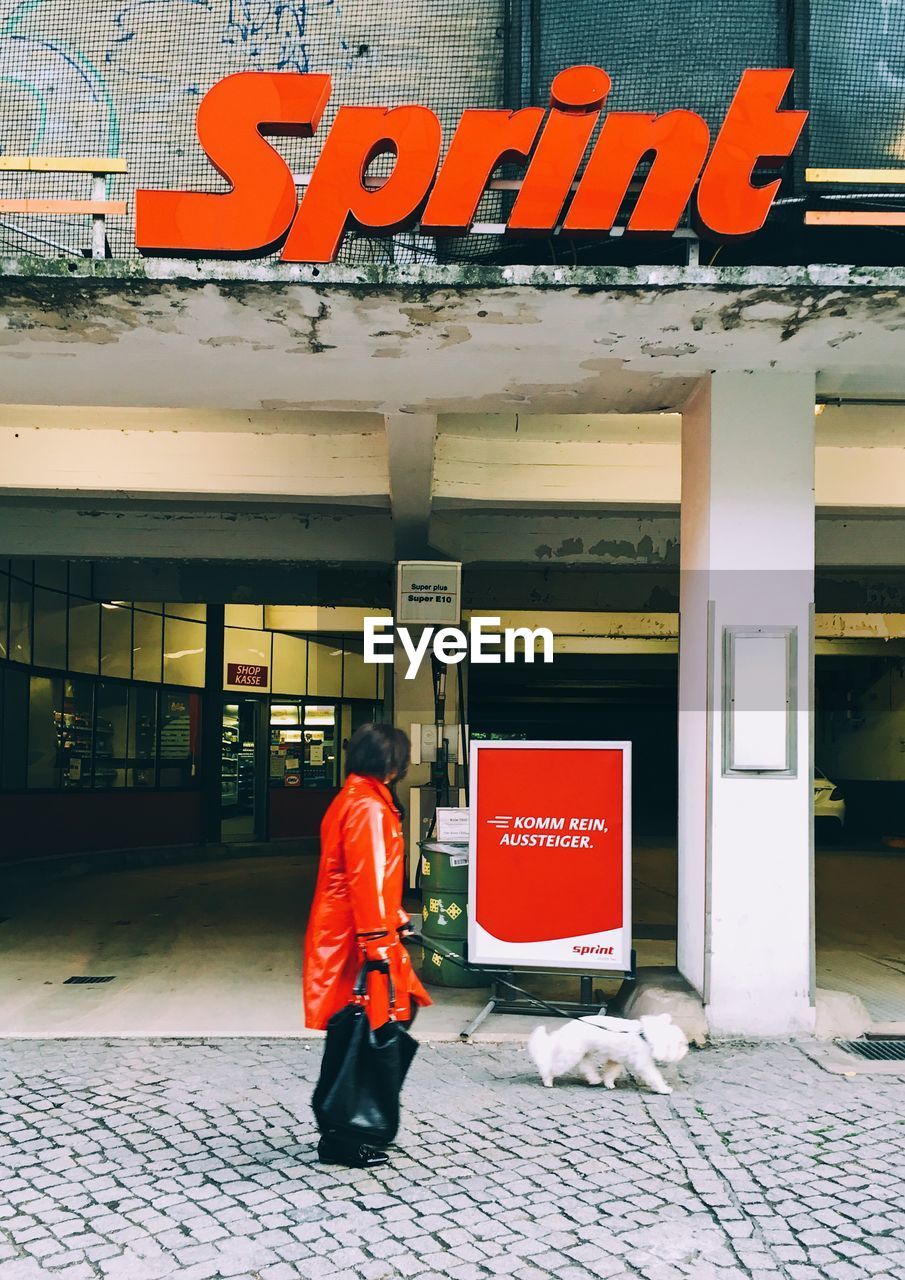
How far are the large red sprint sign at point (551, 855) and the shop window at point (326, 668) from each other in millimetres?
13189

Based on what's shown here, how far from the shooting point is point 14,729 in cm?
1317

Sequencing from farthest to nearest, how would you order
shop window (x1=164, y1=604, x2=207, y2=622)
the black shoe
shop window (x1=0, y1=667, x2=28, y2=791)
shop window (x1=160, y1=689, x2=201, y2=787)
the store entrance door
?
the store entrance door, shop window (x1=164, y1=604, x2=207, y2=622), shop window (x1=160, y1=689, x2=201, y2=787), shop window (x1=0, y1=667, x2=28, y2=791), the black shoe

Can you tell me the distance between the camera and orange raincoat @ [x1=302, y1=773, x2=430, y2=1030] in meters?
3.99

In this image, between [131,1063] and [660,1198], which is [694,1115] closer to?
[660,1198]

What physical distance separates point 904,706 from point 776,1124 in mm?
17552

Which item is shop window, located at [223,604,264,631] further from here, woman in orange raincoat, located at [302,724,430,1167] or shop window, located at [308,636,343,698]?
woman in orange raincoat, located at [302,724,430,1167]

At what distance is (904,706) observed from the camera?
20.6 metres

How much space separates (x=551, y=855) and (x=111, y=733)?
35.0ft

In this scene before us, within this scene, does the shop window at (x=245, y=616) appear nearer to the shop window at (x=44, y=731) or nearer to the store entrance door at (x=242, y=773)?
the store entrance door at (x=242, y=773)

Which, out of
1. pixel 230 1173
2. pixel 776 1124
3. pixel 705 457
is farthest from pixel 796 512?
pixel 230 1173

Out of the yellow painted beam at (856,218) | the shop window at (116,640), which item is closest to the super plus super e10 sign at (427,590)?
the yellow painted beam at (856,218)

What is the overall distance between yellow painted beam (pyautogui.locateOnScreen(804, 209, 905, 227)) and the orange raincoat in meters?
3.88

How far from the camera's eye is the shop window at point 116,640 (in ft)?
50.1

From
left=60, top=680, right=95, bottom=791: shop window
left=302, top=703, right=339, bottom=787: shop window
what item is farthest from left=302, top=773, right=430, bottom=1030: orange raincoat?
left=302, top=703, right=339, bottom=787: shop window
